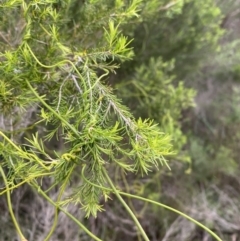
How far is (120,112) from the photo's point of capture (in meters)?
0.92

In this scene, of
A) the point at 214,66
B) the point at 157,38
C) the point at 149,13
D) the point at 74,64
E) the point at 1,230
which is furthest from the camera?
the point at 214,66

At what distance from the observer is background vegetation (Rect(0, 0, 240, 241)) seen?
35.8 inches

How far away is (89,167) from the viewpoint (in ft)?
2.99

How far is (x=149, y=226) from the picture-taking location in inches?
85.2

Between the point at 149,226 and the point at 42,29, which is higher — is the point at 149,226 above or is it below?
below

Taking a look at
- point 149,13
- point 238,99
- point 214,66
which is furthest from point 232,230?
point 149,13

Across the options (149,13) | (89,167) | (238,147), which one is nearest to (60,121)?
(89,167)

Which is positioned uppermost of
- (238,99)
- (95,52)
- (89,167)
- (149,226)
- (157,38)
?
(95,52)

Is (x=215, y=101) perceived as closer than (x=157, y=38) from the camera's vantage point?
No

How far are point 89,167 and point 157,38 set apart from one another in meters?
1.12

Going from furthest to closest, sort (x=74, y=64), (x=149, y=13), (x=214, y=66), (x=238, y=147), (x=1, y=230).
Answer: (x=238, y=147)
(x=214, y=66)
(x=1, y=230)
(x=149, y=13)
(x=74, y=64)

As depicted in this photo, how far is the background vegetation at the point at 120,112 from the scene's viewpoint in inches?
35.8

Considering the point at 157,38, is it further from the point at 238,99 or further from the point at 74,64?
the point at 74,64

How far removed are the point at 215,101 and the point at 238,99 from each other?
252 millimetres
